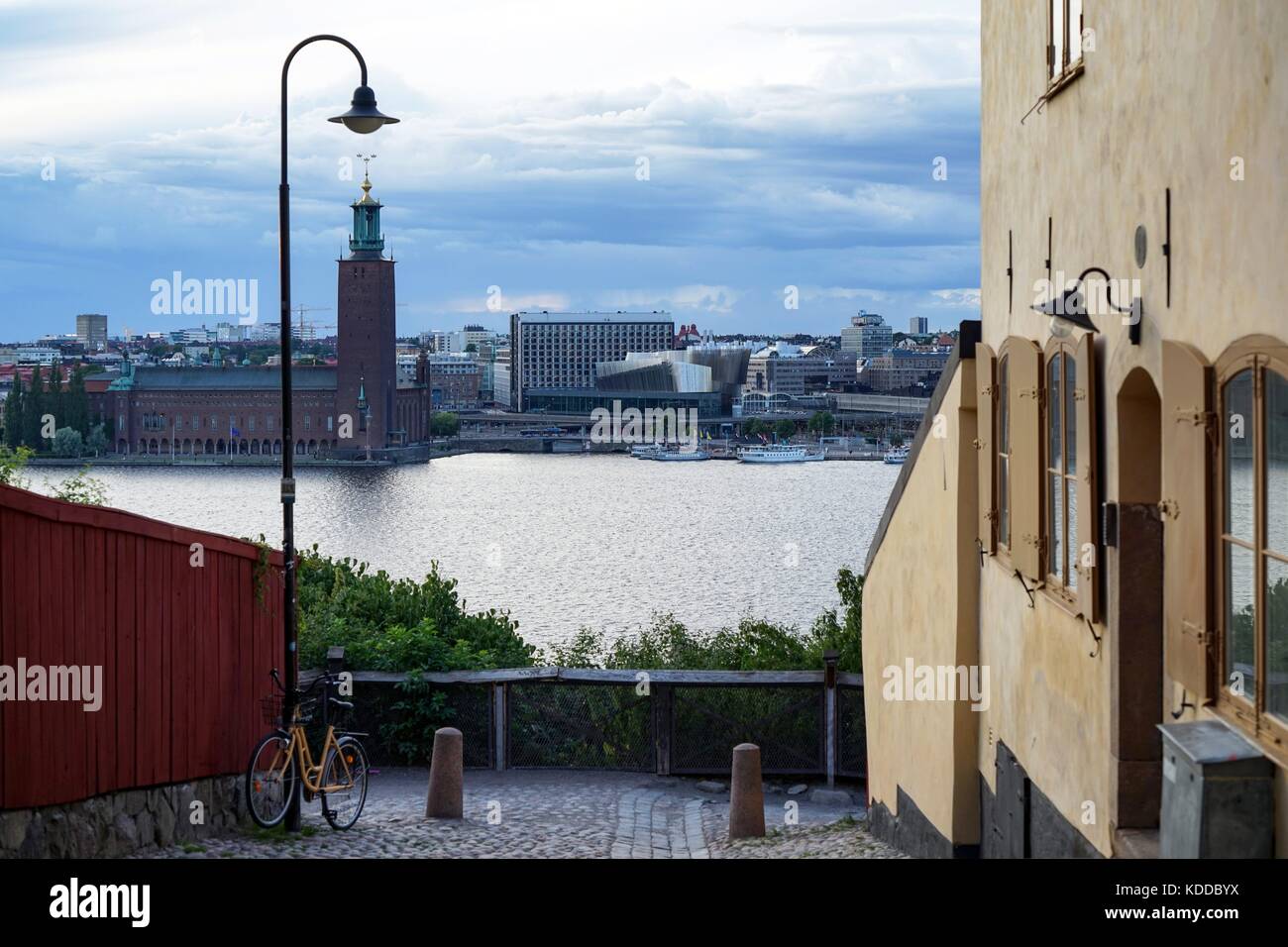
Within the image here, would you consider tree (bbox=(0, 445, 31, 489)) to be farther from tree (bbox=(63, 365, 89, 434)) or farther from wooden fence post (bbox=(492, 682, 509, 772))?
tree (bbox=(63, 365, 89, 434))

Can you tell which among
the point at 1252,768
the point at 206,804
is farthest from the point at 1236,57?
the point at 206,804

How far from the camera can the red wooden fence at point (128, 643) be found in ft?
25.6

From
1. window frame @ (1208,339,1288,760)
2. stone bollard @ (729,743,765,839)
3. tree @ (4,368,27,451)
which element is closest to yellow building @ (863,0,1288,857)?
window frame @ (1208,339,1288,760)

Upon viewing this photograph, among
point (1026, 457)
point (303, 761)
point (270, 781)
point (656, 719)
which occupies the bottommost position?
point (656, 719)

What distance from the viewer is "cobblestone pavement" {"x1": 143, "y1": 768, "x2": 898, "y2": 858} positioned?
414 inches

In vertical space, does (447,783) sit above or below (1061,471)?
below

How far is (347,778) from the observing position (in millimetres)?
11500

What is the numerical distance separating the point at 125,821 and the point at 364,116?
A: 602 centimetres

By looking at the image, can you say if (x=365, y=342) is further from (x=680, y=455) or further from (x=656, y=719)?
(x=656, y=719)

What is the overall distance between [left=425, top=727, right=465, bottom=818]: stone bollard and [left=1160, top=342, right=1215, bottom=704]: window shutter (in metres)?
7.82

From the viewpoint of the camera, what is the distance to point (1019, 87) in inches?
321

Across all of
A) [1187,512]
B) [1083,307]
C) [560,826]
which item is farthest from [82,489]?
[1187,512]
